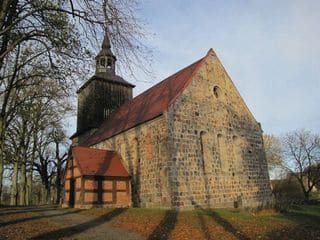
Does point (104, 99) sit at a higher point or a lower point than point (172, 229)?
higher

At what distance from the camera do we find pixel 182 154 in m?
15.1

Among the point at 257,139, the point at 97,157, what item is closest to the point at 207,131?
the point at 257,139

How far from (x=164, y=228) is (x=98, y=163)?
9.44m

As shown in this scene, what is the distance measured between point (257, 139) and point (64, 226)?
49.3 ft

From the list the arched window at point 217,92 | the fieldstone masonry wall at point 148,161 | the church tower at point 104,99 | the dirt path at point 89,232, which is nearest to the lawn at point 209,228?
the dirt path at point 89,232

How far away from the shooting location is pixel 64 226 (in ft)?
31.0

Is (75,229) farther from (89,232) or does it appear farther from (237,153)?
(237,153)

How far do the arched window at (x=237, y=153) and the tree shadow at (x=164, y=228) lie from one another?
8108mm

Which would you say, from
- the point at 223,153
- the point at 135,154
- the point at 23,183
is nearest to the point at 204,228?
the point at 223,153

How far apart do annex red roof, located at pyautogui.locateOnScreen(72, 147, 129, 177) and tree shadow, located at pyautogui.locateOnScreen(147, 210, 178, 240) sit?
658cm

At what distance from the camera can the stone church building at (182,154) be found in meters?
15.0

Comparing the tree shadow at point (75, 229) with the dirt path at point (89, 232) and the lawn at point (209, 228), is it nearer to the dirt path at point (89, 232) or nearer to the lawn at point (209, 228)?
the dirt path at point (89, 232)

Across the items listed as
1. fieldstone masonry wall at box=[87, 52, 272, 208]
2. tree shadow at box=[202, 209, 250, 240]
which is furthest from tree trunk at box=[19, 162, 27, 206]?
tree shadow at box=[202, 209, 250, 240]

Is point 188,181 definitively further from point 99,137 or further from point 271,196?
point 99,137
